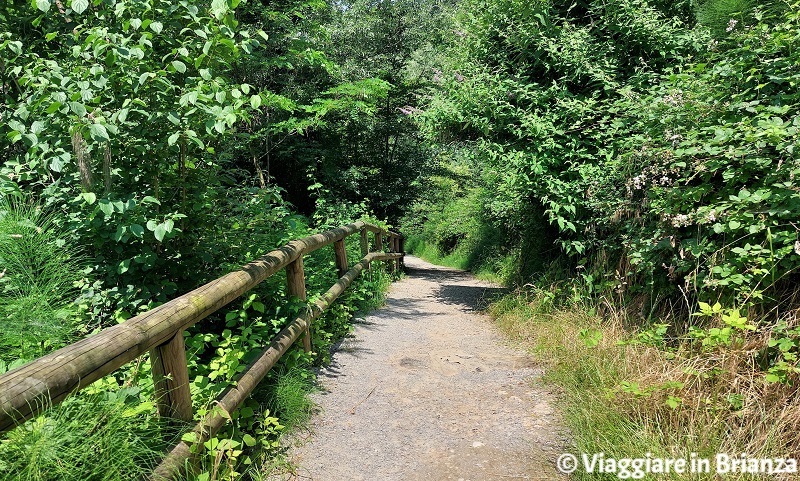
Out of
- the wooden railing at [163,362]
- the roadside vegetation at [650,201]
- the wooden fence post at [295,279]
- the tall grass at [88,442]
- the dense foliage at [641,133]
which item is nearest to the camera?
the wooden railing at [163,362]

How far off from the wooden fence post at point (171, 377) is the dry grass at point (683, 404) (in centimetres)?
190

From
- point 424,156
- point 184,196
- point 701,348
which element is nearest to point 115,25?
point 184,196

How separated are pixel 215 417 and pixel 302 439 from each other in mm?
825

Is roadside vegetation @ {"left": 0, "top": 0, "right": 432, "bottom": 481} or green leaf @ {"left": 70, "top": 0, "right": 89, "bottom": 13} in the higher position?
green leaf @ {"left": 70, "top": 0, "right": 89, "bottom": 13}

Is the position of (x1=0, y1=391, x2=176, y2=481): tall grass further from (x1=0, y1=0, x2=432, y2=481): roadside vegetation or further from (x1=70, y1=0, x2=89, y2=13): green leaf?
(x1=70, y1=0, x2=89, y2=13): green leaf

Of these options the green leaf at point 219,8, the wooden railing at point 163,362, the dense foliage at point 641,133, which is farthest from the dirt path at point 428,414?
the green leaf at point 219,8

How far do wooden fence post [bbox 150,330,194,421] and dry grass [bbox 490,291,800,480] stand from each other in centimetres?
190

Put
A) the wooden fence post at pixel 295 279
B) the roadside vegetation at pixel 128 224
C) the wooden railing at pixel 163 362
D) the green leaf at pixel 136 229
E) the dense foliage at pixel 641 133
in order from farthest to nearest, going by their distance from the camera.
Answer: the wooden fence post at pixel 295 279 < the dense foliage at pixel 641 133 < the green leaf at pixel 136 229 < the roadside vegetation at pixel 128 224 < the wooden railing at pixel 163 362

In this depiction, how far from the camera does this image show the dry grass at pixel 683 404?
228 centimetres

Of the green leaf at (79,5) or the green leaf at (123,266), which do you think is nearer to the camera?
the green leaf at (79,5)

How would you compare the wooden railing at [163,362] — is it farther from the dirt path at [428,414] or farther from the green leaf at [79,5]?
the green leaf at [79,5]

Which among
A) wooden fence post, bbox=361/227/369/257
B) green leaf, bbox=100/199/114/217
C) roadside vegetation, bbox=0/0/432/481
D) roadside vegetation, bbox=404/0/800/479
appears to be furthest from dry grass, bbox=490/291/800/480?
wooden fence post, bbox=361/227/369/257

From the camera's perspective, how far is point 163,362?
2.08 metres

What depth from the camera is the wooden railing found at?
4.50 ft
